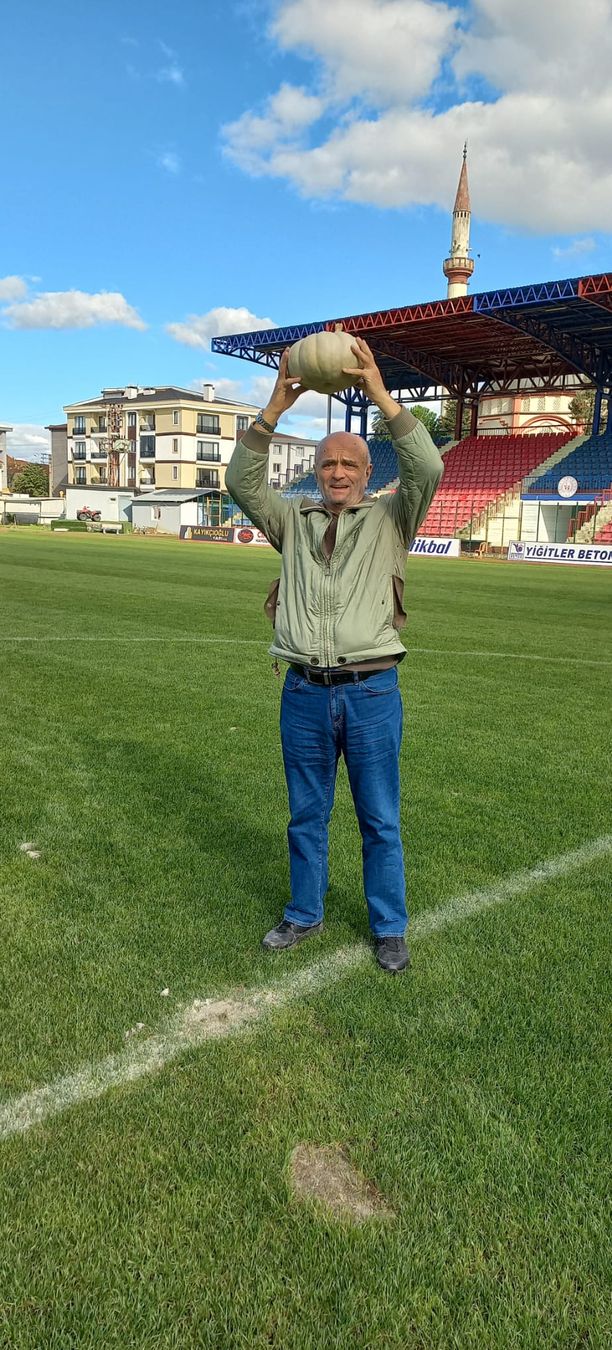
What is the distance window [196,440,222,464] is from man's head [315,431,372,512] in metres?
86.5

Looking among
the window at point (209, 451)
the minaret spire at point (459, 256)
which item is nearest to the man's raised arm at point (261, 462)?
the minaret spire at point (459, 256)

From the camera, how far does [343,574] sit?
3.41 metres

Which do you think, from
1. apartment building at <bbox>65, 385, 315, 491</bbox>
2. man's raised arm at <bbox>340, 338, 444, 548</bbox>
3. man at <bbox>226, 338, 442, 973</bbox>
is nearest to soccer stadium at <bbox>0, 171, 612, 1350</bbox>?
man at <bbox>226, 338, 442, 973</bbox>

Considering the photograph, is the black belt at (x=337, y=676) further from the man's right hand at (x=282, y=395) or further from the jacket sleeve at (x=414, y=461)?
the man's right hand at (x=282, y=395)

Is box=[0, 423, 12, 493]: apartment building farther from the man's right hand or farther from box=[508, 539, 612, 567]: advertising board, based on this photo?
the man's right hand

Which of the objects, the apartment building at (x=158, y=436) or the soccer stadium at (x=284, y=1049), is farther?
the apartment building at (x=158, y=436)

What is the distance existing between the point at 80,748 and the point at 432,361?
51.2 metres

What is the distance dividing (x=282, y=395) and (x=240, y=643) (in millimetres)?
8424

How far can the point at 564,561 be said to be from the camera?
124ft

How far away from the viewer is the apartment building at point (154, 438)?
86062mm

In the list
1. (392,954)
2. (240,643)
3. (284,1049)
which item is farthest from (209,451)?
(284,1049)

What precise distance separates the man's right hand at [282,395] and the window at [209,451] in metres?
86.4

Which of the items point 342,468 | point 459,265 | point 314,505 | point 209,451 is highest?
point 459,265

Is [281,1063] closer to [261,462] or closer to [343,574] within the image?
[343,574]
